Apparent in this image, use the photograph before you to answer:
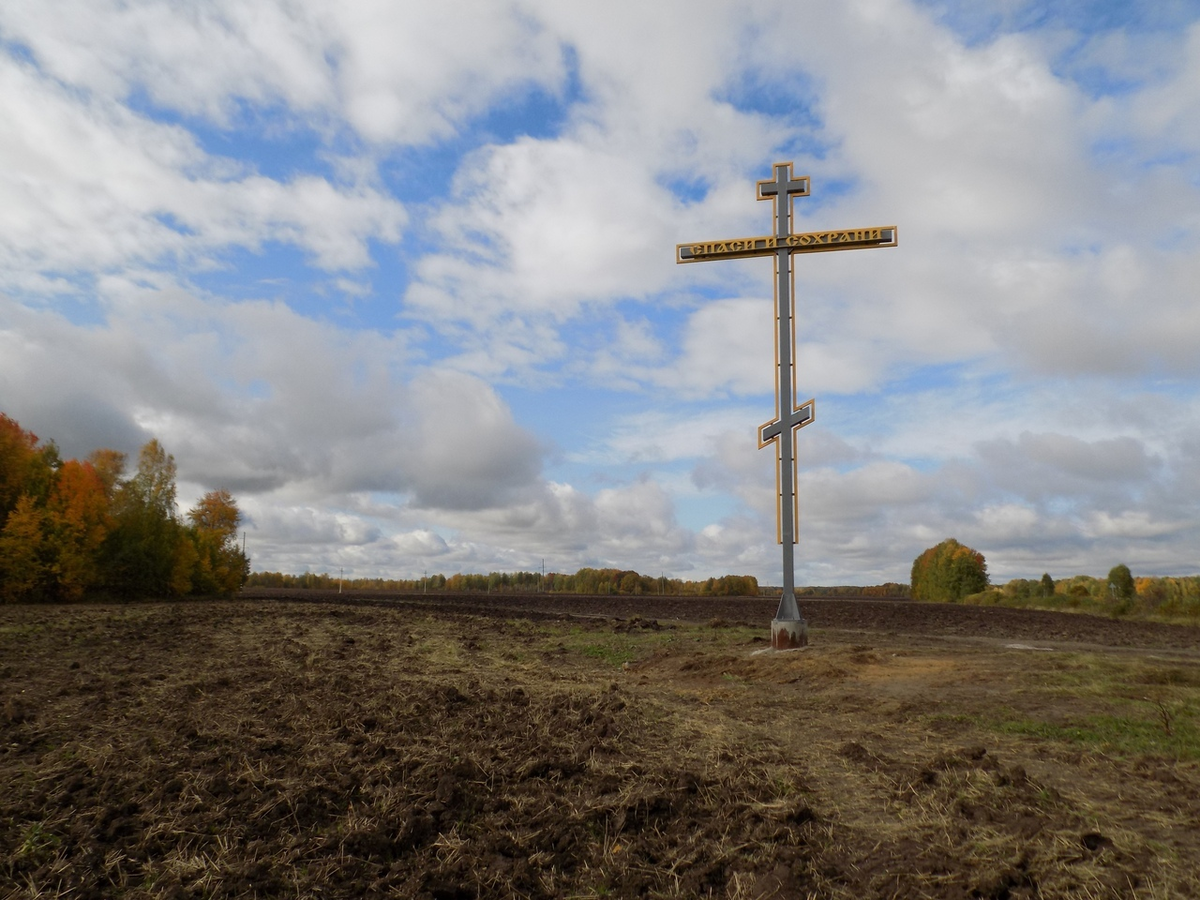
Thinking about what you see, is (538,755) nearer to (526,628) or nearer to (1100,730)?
(1100,730)

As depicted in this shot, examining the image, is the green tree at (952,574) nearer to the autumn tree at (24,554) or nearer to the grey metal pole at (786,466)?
A: the grey metal pole at (786,466)

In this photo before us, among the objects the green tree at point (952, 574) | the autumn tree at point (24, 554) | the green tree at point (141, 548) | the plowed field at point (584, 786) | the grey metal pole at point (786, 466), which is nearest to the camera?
the plowed field at point (584, 786)

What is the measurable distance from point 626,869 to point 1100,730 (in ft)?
23.4

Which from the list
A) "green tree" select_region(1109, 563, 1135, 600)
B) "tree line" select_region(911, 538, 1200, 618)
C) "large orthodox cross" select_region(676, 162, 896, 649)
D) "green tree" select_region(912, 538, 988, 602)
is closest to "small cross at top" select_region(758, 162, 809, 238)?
"large orthodox cross" select_region(676, 162, 896, 649)

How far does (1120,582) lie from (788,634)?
45601 mm

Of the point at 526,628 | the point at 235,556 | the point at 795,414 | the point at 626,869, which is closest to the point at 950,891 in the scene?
the point at 626,869

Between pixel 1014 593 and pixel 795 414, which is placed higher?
pixel 795 414

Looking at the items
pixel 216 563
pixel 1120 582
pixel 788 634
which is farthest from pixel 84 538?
pixel 1120 582

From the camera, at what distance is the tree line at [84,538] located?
126ft

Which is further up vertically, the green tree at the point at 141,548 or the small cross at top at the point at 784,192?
the small cross at top at the point at 784,192

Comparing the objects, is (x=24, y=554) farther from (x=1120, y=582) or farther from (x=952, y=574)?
(x=952, y=574)

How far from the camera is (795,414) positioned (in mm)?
16047

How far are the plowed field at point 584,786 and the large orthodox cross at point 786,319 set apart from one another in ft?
13.8

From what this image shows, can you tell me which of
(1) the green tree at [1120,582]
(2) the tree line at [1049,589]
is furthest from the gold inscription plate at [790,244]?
(1) the green tree at [1120,582]
